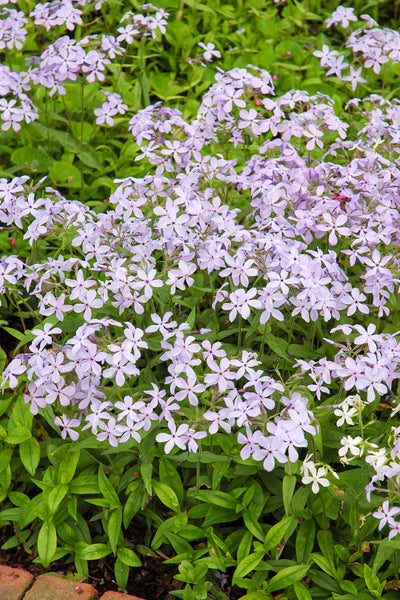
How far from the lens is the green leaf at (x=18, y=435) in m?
2.87

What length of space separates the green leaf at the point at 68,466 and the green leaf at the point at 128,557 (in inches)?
13.3

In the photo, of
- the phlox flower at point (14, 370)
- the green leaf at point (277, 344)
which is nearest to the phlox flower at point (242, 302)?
the green leaf at point (277, 344)

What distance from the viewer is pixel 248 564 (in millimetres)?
2574

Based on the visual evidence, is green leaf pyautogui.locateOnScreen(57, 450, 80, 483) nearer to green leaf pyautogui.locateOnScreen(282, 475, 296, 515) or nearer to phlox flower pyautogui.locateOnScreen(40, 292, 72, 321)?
phlox flower pyautogui.locateOnScreen(40, 292, 72, 321)

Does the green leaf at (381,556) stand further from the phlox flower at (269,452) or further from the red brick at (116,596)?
the red brick at (116,596)

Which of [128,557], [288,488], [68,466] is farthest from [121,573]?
[288,488]

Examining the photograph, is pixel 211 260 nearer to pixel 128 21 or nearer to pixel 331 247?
pixel 331 247

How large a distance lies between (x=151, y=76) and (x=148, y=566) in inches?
133

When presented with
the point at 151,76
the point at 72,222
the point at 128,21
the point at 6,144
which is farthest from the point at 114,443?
the point at 128,21

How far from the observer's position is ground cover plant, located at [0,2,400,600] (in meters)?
2.49

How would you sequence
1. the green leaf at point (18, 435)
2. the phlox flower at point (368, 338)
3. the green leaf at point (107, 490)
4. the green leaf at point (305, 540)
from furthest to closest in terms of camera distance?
the green leaf at point (18, 435) → the green leaf at point (107, 490) → the green leaf at point (305, 540) → the phlox flower at point (368, 338)

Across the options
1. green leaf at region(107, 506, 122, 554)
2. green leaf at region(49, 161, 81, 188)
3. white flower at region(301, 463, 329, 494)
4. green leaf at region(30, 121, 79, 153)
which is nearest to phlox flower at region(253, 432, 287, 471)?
white flower at region(301, 463, 329, 494)

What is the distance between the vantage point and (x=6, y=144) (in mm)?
4523

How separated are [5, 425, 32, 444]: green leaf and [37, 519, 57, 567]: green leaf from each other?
0.34m
